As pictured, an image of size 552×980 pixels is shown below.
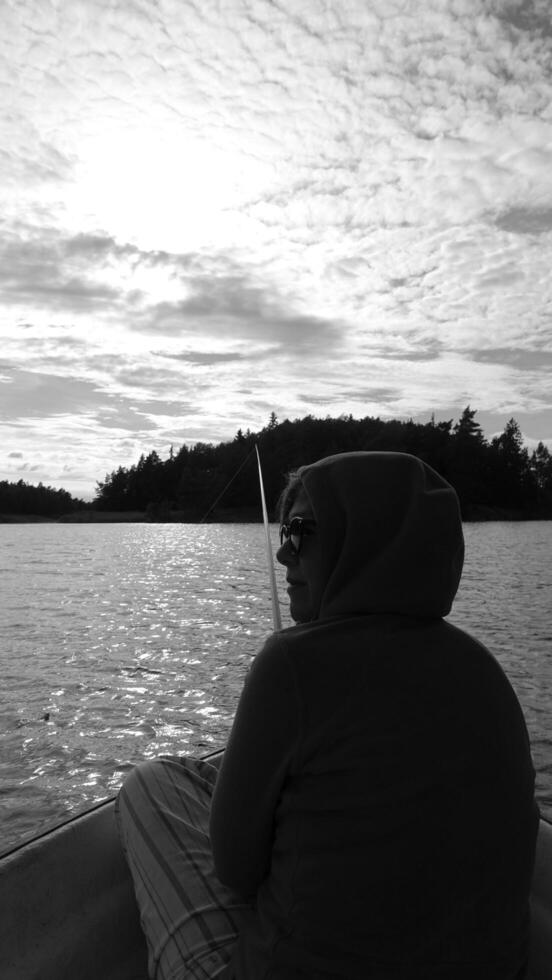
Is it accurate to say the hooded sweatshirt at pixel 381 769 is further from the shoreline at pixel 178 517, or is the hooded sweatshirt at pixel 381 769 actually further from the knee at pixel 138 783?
the shoreline at pixel 178 517

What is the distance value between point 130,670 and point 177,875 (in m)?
7.22

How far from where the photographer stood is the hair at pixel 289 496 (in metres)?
1.96

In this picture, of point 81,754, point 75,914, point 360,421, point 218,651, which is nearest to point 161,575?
point 218,651

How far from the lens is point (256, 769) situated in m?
1.62

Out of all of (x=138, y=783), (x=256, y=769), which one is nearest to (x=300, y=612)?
(x=256, y=769)

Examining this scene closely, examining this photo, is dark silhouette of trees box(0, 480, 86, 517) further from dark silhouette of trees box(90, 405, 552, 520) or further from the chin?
the chin

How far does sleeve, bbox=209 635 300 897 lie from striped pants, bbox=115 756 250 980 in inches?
11.4

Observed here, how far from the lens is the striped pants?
77.8 inches

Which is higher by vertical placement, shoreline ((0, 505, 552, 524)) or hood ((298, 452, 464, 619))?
shoreline ((0, 505, 552, 524))

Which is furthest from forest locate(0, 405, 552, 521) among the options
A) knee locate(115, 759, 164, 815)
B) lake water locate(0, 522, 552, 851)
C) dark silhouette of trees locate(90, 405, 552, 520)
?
knee locate(115, 759, 164, 815)

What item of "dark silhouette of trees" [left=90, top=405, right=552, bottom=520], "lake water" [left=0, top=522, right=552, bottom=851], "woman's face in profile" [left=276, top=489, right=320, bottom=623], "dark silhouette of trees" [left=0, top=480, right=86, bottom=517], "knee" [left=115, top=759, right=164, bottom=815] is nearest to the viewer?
"woman's face in profile" [left=276, top=489, right=320, bottom=623]

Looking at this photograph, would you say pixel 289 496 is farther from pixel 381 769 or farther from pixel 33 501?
pixel 33 501

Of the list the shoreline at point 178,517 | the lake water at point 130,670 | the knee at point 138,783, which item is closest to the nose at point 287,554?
the knee at point 138,783

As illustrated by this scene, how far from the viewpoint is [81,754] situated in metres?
6.03
